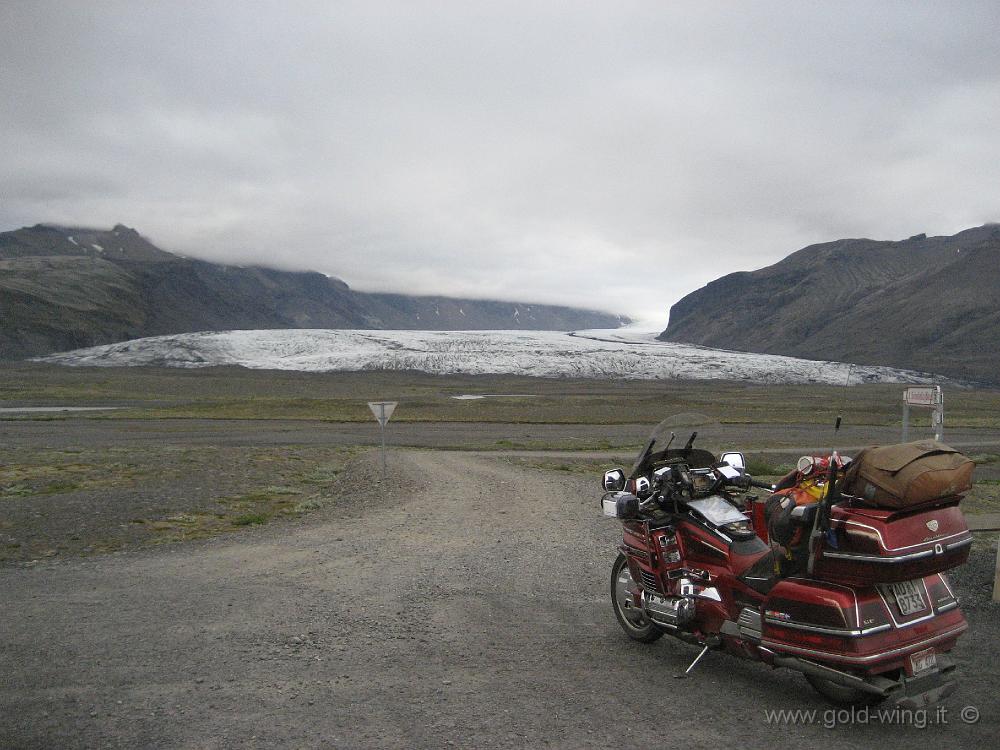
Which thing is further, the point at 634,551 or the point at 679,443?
the point at 679,443

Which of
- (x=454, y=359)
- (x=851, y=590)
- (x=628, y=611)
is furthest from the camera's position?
(x=454, y=359)

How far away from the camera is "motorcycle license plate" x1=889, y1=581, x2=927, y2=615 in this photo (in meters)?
4.70

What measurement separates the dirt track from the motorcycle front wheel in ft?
0.45

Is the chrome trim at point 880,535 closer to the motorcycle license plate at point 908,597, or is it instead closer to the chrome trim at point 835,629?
the motorcycle license plate at point 908,597

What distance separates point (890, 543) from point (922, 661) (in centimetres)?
87

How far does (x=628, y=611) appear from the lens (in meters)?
6.55

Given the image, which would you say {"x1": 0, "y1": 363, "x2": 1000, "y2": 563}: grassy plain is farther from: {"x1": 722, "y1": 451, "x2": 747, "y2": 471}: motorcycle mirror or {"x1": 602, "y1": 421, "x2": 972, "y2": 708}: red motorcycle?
{"x1": 722, "y1": 451, "x2": 747, "y2": 471}: motorcycle mirror

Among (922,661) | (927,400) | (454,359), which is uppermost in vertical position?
(927,400)

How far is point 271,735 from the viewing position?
185 inches

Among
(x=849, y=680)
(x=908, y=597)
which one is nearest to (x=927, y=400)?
(x=908, y=597)

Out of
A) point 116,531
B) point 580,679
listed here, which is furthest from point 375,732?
point 116,531

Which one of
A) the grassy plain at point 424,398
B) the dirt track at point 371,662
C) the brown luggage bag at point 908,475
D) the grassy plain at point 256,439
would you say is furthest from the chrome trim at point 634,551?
the grassy plain at point 424,398

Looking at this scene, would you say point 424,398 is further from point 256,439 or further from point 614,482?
point 614,482

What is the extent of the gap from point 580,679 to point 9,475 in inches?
636
